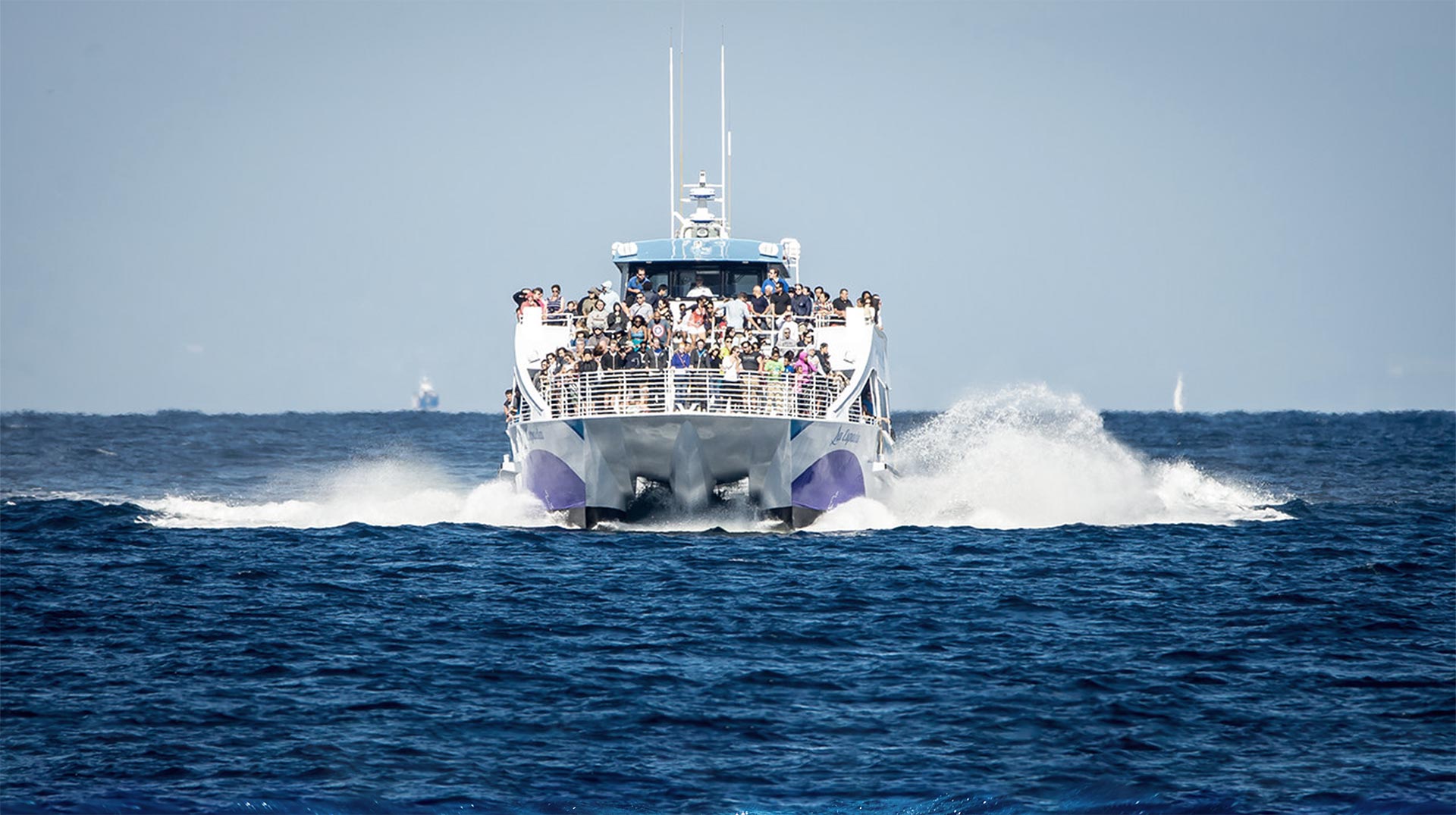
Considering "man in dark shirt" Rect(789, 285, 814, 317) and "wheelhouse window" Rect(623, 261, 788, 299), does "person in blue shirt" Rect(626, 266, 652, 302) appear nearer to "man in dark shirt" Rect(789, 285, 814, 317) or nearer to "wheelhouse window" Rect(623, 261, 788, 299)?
"wheelhouse window" Rect(623, 261, 788, 299)

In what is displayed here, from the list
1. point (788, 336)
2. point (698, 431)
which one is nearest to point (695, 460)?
point (698, 431)

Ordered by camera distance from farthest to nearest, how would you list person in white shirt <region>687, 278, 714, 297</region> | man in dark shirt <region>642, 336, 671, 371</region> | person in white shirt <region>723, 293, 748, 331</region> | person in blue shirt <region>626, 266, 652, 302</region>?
person in blue shirt <region>626, 266, 652, 302</region>
person in white shirt <region>687, 278, 714, 297</region>
person in white shirt <region>723, 293, 748, 331</region>
man in dark shirt <region>642, 336, 671, 371</region>

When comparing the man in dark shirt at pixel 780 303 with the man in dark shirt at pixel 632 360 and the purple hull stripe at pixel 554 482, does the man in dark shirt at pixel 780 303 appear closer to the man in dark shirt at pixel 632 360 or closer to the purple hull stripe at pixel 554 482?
the man in dark shirt at pixel 632 360

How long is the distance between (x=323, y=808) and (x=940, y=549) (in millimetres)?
14886

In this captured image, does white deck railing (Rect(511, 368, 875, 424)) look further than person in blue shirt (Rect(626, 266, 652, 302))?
No

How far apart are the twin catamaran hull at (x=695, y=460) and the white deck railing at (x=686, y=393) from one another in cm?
24

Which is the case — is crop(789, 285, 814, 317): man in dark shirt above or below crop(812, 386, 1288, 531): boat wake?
above

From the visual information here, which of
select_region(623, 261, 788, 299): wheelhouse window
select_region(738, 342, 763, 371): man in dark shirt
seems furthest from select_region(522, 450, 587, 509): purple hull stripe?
select_region(623, 261, 788, 299): wheelhouse window

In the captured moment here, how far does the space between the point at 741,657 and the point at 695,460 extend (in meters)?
8.84

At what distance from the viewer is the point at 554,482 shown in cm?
2802

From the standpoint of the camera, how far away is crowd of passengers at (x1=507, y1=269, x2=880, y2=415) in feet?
88.6

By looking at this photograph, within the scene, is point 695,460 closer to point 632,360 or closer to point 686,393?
point 686,393

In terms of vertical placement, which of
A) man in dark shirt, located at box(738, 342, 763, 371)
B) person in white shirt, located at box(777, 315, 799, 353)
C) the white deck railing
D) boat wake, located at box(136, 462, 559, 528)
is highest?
person in white shirt, located at box(777, 315, 799, 353)

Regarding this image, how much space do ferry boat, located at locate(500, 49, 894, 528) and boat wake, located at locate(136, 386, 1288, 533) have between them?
51 centimetres
